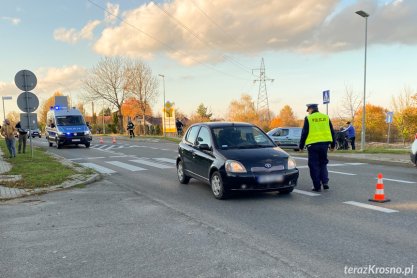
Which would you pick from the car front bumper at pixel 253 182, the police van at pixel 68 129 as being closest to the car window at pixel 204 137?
the car front bumper at pixel 253 182

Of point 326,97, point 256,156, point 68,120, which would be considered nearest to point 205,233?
point 256,156

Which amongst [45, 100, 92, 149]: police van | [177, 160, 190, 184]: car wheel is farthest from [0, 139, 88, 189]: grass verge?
[45, 100, 92, 149]: police van

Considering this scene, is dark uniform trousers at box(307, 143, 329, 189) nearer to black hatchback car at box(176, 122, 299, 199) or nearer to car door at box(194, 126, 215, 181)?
black hatchback car at box(176, 122, 299, 199)

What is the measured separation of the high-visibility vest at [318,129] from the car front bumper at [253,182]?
117cm

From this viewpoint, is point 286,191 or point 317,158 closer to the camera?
point 286,191

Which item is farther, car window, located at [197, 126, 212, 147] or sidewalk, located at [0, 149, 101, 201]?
sidewalk, located at [0, 149, 101, 201]

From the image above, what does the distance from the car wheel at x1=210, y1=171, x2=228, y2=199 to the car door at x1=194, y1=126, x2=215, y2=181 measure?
0.28m

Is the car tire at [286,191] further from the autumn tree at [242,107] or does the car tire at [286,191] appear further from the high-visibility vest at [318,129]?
the autumn tree at [242,107]

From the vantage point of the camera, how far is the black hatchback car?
7598 mm

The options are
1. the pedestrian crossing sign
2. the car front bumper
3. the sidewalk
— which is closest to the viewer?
the car front bumper

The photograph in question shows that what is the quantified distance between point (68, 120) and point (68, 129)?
101cm

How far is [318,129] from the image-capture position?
8555 millimetres

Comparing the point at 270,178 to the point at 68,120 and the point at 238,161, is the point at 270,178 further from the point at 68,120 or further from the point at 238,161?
the point at 68,120

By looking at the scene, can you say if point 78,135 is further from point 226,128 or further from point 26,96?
point 226,128
